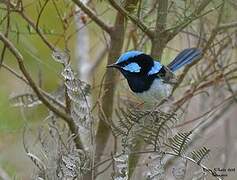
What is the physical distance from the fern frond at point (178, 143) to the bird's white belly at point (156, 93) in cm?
47

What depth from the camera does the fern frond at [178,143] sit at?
1246mm

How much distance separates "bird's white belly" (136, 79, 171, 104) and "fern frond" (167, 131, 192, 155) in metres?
0.47

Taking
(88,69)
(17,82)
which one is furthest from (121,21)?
(17,82)

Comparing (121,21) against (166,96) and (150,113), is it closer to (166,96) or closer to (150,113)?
(166,96)

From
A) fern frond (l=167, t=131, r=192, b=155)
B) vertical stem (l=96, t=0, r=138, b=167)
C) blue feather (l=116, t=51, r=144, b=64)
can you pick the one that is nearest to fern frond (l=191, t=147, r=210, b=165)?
fern frond (l=167, t=131, r=192, b=155)

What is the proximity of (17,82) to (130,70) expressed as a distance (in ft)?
4.41

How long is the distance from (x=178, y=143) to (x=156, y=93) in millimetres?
515

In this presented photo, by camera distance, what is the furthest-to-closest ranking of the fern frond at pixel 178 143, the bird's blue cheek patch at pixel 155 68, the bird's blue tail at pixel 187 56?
the bird's blue tail at pixel 187 56 < the bird's blue cheek patch at pixel 155 68 < the fern frond at pixel 178 143

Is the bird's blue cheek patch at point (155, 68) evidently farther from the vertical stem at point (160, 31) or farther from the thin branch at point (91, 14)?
the thin branch at point (91, 14)

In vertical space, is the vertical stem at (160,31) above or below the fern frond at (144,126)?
above

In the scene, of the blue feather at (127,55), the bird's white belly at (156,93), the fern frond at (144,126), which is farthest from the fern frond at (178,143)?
the bird's white belly at (156,93)

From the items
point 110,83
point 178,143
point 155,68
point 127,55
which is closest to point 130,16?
point 127,55

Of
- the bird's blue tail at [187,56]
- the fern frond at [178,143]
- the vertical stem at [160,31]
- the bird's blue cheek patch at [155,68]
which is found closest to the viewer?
the fern frond at [178,143]

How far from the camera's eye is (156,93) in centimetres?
176
